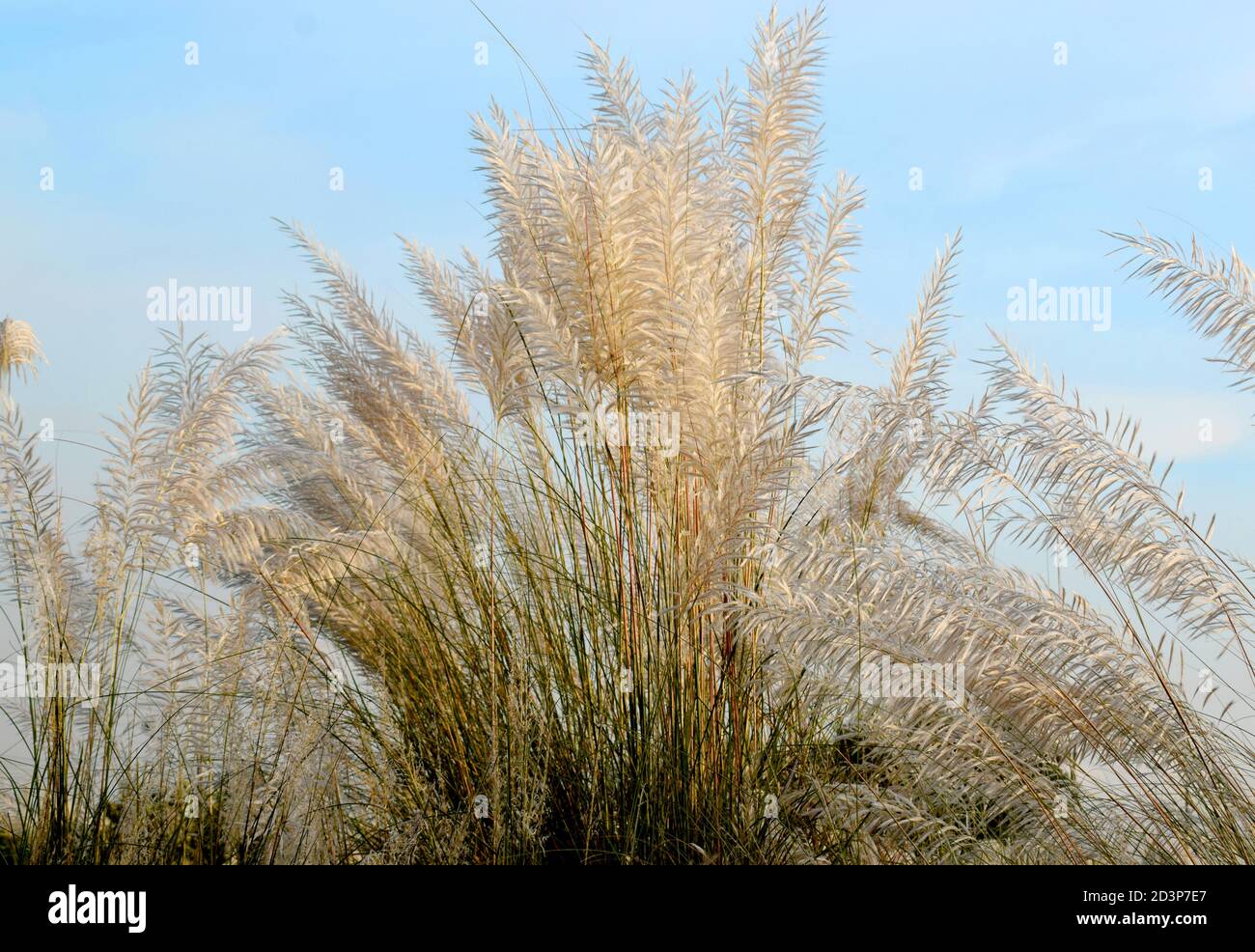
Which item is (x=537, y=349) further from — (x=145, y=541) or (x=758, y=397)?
(x=145, y=541)

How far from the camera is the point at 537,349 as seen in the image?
8.13 ft

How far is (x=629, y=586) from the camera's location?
108 inches

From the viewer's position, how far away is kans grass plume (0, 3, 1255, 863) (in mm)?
2281

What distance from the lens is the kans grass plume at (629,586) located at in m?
2.28

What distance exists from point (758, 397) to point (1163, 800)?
4.27ft
